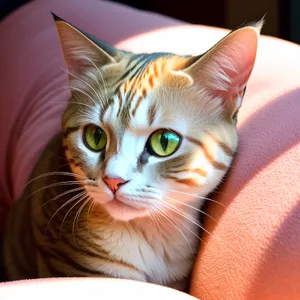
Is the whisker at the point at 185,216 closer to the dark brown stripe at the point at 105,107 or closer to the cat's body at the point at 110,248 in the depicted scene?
the cat's body at the point at 110,248

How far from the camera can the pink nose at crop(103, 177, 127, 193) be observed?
31.1 inches

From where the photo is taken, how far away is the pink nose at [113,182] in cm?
79

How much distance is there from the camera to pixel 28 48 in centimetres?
151

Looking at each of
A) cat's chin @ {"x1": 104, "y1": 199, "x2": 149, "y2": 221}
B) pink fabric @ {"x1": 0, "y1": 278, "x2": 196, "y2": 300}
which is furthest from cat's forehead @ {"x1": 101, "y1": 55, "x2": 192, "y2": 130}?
pink fabric @ {"x1": 0, "y1": 278, "x2": 196, "y2": 300}

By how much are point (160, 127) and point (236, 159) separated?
5.3 inches

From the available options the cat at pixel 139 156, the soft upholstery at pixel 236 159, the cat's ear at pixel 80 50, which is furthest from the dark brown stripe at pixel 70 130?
the soft upholstery at pixel 236 159

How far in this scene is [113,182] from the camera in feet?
2.60

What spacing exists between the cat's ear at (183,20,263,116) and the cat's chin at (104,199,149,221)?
214mm

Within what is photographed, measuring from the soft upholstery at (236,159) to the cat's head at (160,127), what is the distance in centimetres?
5

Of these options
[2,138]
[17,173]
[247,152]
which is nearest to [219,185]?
[247,152]

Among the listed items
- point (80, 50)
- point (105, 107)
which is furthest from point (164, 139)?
point (80, 50)

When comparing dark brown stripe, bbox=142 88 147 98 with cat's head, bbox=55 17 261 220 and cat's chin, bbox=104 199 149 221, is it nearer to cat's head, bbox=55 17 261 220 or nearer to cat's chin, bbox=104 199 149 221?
cat's head, bbox=55 17 261 220

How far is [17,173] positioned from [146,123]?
1.96ft

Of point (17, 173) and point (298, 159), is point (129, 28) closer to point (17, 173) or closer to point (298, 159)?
point (17, 173)
